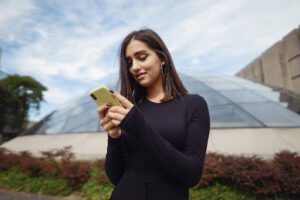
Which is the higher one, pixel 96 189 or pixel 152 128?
pixel 152 128

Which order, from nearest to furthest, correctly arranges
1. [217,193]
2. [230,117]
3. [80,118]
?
[217,193], [230,117], [80,118]

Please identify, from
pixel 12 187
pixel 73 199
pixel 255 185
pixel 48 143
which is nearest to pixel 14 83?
pixel 48 143

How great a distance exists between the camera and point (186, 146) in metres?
1.42

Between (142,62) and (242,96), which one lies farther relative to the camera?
(242,96)

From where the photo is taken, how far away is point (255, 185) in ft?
19.0

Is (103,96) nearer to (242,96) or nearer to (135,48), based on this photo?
(135,48)

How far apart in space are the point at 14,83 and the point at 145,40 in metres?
32.3

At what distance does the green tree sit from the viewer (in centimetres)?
2688

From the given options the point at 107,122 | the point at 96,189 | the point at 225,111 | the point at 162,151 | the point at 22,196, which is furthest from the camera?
the point at 225,111

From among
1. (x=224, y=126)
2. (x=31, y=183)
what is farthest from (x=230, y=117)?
(x=31, y=183)

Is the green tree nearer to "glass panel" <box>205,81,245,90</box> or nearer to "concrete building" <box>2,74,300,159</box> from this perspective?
"concrete building" <box>2,74,300,159</box>

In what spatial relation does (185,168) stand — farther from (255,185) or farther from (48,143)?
(48,143)

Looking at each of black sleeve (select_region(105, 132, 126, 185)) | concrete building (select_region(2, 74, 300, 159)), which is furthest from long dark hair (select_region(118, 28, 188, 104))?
concrete building (select_region(2, 74, 300, 159))

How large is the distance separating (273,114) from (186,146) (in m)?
9.33
